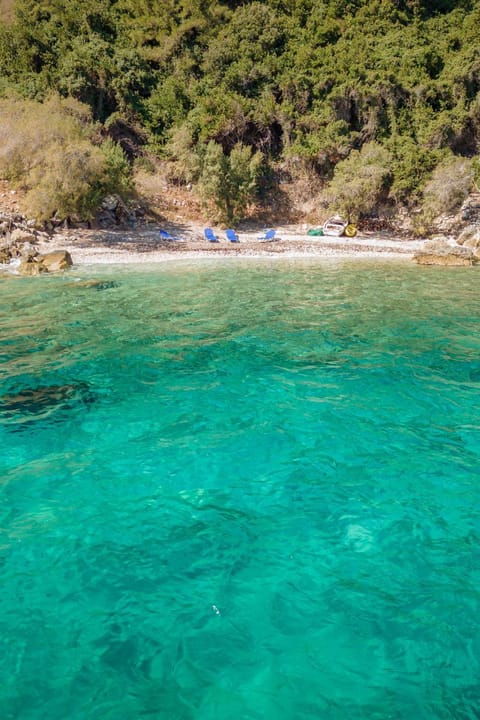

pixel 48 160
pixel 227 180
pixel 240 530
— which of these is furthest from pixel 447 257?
pixel 240 530

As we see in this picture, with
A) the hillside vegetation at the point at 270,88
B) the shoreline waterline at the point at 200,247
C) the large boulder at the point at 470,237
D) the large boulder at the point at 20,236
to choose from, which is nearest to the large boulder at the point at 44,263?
the shoreline waterline at the point at 200,247

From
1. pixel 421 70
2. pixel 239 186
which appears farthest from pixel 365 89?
pixel 239 186

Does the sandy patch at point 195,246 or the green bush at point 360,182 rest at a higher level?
the green bush at point 360,182

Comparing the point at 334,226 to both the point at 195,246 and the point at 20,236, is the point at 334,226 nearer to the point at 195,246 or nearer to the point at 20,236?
the point at 195,246

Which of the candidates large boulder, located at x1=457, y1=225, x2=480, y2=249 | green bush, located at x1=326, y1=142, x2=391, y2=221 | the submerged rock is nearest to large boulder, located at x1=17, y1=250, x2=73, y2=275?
the submerged rock

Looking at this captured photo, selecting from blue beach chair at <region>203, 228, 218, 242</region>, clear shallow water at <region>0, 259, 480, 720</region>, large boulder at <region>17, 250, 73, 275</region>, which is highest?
blue beach chair at <region>203, 228, 218, 242</region>

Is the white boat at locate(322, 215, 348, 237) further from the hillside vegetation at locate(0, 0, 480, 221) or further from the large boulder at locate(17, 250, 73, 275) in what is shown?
the large boulder at locate(17, 250, 73, 275)

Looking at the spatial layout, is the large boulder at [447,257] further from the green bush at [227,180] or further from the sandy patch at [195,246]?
the green bush at [227,180]
